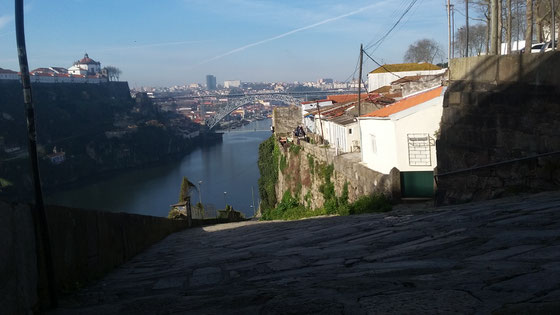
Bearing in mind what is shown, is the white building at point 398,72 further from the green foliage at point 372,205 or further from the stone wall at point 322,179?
the green foliage at point 372,205

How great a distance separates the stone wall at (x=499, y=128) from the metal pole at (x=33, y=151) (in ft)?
17.4

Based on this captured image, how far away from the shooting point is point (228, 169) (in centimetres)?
5975

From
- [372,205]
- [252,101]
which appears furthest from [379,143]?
[252,101]

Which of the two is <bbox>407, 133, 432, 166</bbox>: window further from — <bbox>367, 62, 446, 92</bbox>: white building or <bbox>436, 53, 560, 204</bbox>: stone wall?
<bbox>367, 62, 446, 92</bbox>: white building

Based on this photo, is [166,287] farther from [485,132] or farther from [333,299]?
[485,132]

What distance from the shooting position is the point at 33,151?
122 inches

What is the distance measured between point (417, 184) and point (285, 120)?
2226cm

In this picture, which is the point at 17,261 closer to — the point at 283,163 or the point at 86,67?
the point at 283,163

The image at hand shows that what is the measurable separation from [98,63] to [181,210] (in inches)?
4119

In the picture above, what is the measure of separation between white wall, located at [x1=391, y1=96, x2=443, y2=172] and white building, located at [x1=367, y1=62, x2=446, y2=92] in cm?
2199

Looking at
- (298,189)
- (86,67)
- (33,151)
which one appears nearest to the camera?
(33,151)

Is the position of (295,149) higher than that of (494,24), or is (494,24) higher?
(494,24)

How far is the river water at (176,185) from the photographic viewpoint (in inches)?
1650

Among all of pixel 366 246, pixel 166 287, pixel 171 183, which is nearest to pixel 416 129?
pixel 366 246
